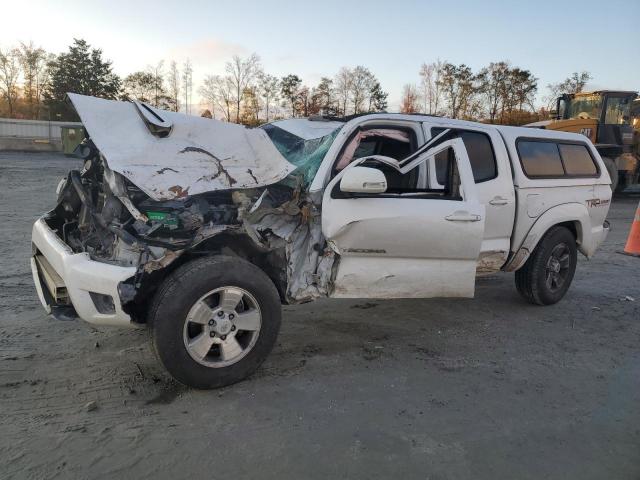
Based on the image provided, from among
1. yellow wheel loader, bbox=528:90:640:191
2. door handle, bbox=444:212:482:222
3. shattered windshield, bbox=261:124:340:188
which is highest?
yellow wheel loader, bbox=528:90:640:191

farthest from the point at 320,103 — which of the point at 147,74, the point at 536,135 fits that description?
the point at 536,135

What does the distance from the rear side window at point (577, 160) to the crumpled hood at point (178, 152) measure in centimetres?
343

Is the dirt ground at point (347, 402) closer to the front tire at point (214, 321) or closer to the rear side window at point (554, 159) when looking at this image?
the front tire at point (214, 321)

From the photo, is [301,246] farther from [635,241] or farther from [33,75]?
[33,75]

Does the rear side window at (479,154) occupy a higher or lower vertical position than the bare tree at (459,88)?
lower

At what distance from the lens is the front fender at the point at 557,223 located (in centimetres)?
507

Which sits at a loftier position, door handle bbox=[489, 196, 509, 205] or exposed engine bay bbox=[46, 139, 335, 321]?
door handle bbox=[489, 196, 509, 205]

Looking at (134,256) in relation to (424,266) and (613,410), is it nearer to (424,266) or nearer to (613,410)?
(424,266)

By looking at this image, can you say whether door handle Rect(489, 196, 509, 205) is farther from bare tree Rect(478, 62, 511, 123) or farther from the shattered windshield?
bare tree Rect(478, 62, 511, 123)

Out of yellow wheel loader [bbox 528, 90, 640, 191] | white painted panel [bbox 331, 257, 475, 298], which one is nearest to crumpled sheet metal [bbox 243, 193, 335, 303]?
white painted panel [bbox 331, 257, 475, 298]

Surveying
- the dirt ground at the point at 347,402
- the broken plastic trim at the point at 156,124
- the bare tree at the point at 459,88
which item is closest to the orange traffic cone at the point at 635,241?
the dirt ground at the point at 347,402

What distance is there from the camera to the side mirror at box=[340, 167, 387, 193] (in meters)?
3.53

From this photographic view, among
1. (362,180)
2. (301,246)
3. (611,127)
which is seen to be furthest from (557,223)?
(611,127)

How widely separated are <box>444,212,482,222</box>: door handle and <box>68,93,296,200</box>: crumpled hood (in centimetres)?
134
